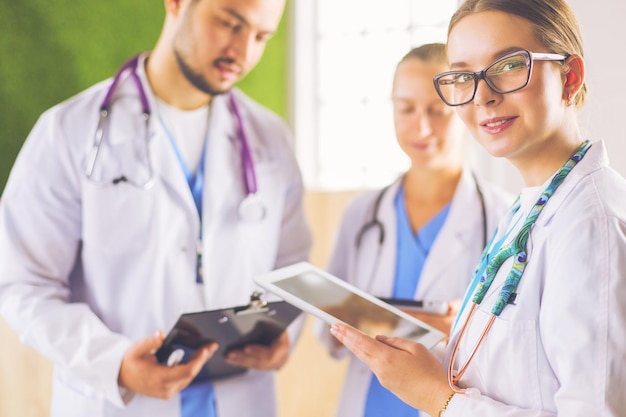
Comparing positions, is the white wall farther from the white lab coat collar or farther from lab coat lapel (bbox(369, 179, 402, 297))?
lab coat lapel (bbox(369, 179, 402, 297))

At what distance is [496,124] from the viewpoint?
0.92 metres

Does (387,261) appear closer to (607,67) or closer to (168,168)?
(168,168)

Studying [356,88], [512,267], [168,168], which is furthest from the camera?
[356,88]

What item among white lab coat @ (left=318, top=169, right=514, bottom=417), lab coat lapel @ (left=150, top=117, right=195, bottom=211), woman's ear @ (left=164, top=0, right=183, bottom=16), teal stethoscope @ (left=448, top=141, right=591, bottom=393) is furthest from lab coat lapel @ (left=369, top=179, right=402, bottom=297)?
woman's ear @ (left=164, top=0, right=183, bottom=16)

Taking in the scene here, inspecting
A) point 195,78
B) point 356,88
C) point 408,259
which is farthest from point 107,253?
point 356,88

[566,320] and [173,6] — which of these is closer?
[566,320]

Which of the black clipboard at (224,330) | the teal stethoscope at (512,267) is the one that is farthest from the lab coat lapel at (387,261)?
the teal stethoscope at (512,267)

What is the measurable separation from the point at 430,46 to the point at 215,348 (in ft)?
2.72

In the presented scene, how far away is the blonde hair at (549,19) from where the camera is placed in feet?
2.95

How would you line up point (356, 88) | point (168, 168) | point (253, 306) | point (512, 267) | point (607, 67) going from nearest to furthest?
point (512, 267)
point (607, 67)
point (253, 306)
point (168, 168)
point (356, 88)

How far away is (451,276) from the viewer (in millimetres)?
1527

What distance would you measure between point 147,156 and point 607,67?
1.01 meters

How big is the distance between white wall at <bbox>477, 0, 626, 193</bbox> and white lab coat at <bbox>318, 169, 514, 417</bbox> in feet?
1.33

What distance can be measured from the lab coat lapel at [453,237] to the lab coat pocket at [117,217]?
667 mm
